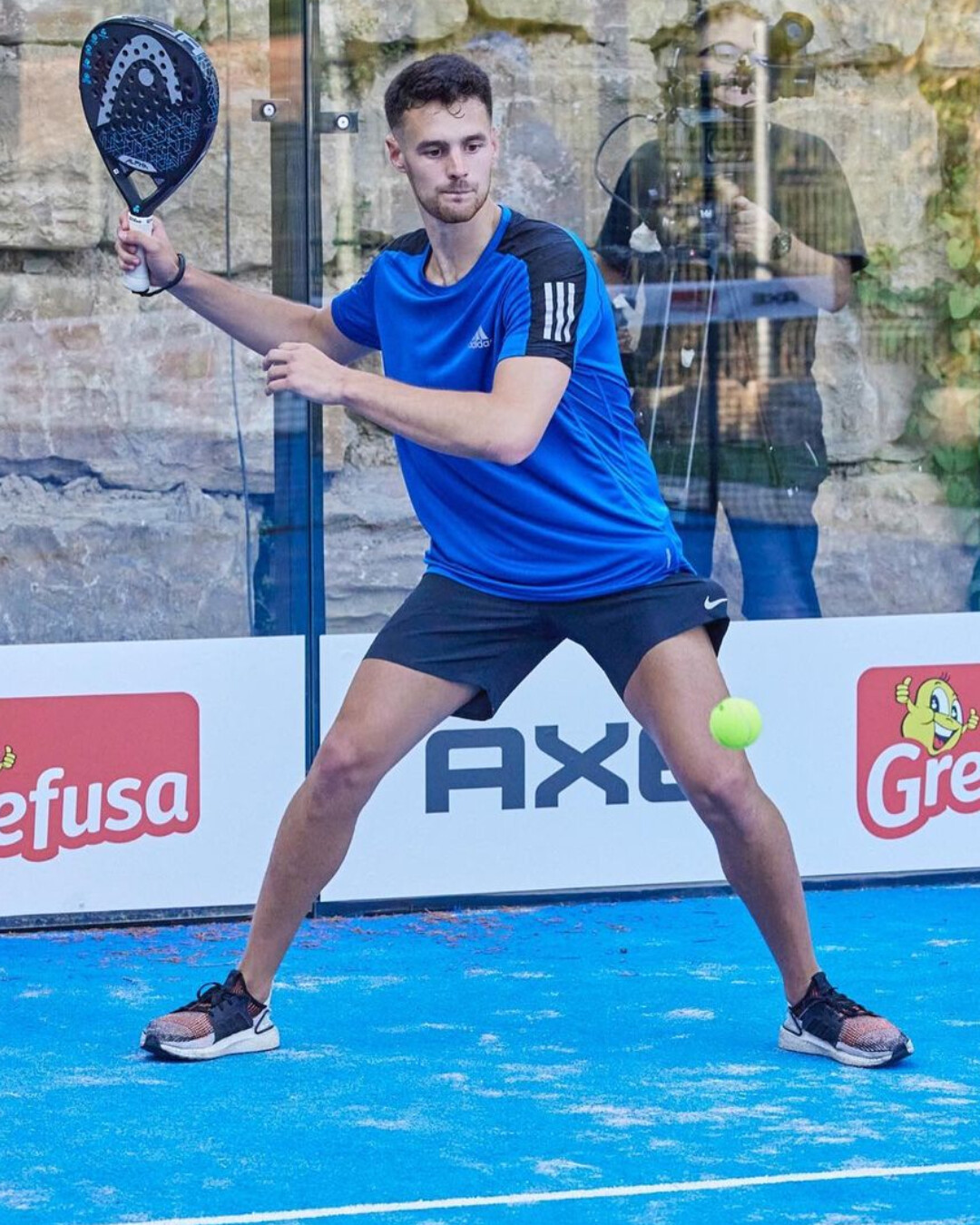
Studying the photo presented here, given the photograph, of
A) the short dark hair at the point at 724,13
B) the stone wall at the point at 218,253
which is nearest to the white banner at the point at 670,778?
the stone wall at the point at 218,253

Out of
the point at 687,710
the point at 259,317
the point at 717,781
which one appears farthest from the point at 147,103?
the point at 717,781

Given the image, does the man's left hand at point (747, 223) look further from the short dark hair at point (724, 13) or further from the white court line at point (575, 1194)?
the white court line at point (575, 1194)

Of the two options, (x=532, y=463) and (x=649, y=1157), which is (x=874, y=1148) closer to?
(x=649, y=1157)

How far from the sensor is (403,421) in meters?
3.91

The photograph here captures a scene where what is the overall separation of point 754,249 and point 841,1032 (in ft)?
7.81

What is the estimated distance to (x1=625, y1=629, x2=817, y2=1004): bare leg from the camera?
13.8 feet

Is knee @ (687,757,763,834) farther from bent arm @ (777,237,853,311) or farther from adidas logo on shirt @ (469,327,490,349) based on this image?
bent arm @ (777,237,853,311)

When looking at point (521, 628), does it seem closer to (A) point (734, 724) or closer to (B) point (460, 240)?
(A) point (734, 724)

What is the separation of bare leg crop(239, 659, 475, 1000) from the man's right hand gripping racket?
91 cm

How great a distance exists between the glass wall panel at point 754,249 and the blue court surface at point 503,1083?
3.18 feet

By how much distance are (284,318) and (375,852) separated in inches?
64.8

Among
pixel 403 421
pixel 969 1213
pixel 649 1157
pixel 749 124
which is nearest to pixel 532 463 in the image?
pixel 403 421

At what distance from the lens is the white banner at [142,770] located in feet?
18.0

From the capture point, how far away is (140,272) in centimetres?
425
